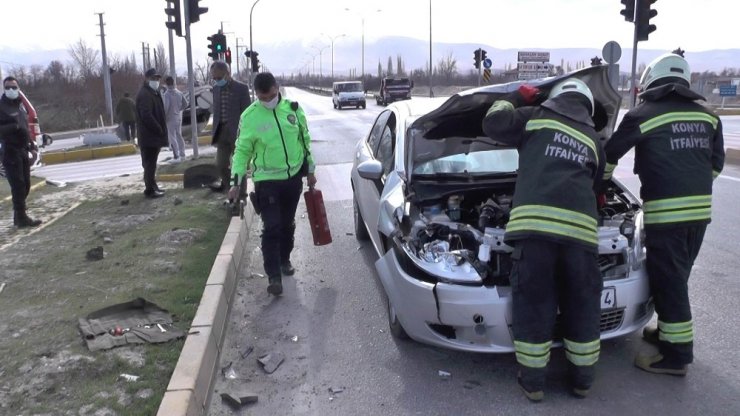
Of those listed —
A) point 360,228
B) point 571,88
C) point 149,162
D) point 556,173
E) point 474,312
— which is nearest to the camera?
point 556,173

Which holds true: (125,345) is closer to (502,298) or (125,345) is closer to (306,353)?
(306,353)

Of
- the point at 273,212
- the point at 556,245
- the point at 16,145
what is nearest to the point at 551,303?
the point at 556,245

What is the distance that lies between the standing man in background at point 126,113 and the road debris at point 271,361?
50.8 ft

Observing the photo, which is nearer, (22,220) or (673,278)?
(673,278)

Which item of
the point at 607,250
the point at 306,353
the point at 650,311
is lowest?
the point at 306,353

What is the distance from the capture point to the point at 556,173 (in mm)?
3502

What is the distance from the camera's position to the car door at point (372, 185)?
537 cm

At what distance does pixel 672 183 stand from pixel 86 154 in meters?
17.2

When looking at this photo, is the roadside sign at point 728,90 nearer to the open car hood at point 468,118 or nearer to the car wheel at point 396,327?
the open car hood at point 468,118

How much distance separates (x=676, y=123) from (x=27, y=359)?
4.19 meters

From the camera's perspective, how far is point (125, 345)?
4148 mm

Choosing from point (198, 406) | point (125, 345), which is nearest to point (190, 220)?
point (125, 345)

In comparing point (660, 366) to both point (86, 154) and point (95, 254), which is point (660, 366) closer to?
point (95, 254)

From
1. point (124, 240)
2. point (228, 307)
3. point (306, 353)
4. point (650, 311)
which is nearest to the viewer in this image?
point (650, 311)
